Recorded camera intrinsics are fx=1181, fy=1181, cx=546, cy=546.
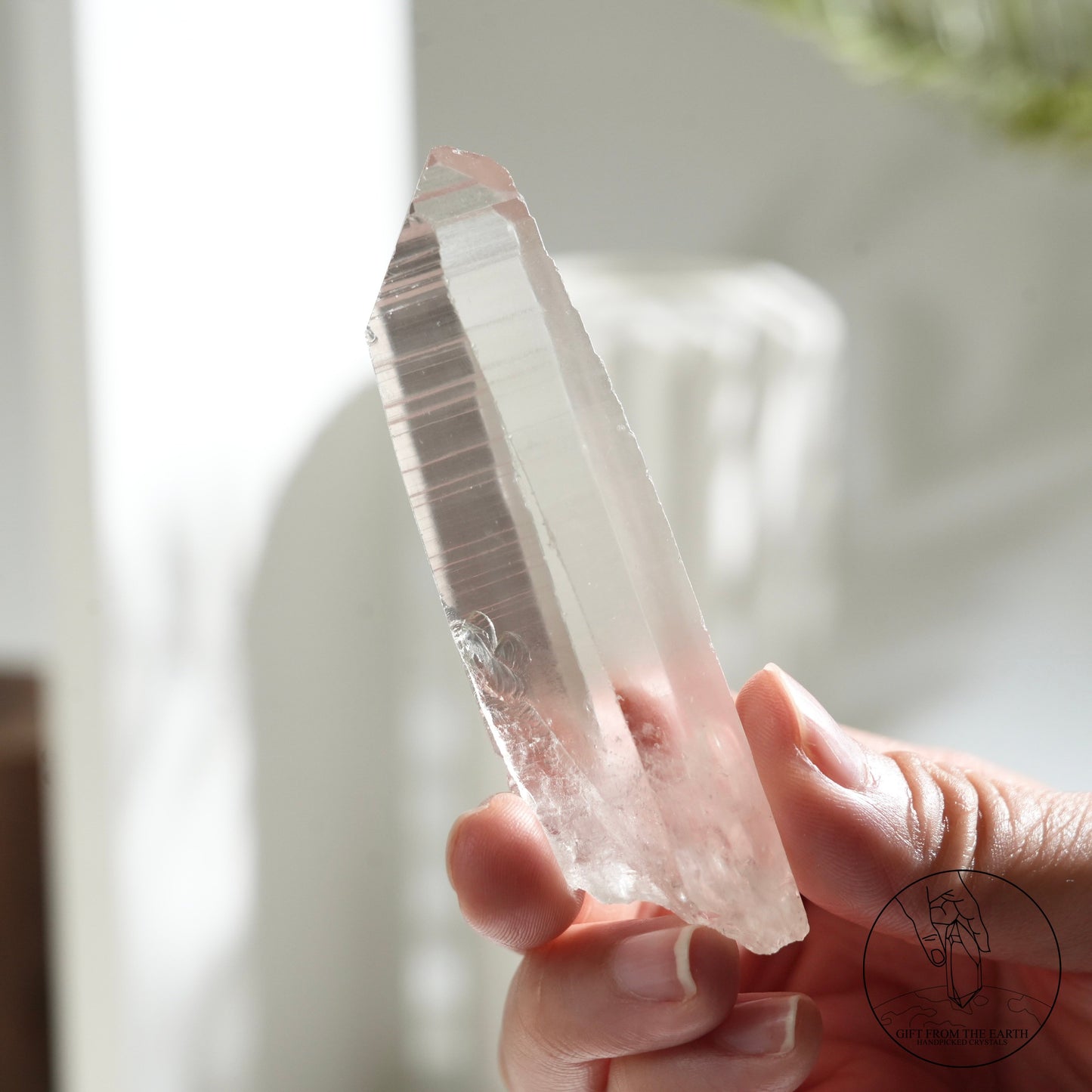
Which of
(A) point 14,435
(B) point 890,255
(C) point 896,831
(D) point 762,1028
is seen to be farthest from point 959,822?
(B) point 890,255

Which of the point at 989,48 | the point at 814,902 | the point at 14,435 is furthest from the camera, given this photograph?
the point at 989,48

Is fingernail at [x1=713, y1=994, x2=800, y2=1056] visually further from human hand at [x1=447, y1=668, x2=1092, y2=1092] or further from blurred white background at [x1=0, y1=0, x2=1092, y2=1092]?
blurred white background at [x1=0, y1=0, x2=1092, y2=1092]

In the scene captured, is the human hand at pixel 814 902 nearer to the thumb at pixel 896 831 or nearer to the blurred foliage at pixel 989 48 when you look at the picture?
the thumb at pixel 896 831

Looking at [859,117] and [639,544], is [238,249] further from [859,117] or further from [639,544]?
[859,117]

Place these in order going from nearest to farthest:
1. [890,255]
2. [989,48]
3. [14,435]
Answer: [14,435] → [989,48] → [890,255]

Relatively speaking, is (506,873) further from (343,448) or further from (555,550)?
(343,448)

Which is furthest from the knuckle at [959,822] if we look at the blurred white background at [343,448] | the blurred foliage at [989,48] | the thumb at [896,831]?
the blurred foliage at [989,48]
